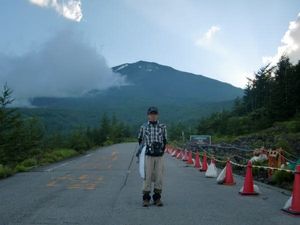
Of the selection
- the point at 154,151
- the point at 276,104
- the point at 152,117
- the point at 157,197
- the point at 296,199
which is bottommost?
the point at 157,197

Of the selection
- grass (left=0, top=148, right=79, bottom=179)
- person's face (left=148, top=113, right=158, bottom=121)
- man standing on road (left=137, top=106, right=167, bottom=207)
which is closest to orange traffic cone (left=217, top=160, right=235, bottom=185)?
man standing on road (left=137, top=106, right=167, bottom=207)

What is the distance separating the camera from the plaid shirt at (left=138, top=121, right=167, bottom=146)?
9945 mm

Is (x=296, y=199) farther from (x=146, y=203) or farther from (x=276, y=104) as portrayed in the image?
(x=276, y=104)

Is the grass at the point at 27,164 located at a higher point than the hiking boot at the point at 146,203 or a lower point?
higher

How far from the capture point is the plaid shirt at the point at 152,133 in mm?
9945

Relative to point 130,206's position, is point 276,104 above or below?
above

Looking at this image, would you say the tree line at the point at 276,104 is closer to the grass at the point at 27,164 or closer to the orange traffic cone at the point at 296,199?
the grass at the point at 27,164

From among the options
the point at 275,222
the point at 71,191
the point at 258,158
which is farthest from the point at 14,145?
the point at 275,222

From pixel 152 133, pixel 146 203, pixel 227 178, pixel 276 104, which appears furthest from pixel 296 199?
pixel 276 104

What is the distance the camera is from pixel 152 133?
392 inches

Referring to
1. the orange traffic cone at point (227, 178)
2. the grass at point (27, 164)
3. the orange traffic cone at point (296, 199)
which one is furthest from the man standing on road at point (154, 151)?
the grass at point (27, 164)

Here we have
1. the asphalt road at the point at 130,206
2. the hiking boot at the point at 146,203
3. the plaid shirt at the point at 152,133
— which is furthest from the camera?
the plaid shirt at the point at 152,133

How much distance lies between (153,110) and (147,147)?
0.77 m

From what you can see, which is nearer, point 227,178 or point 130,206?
point 130,206
